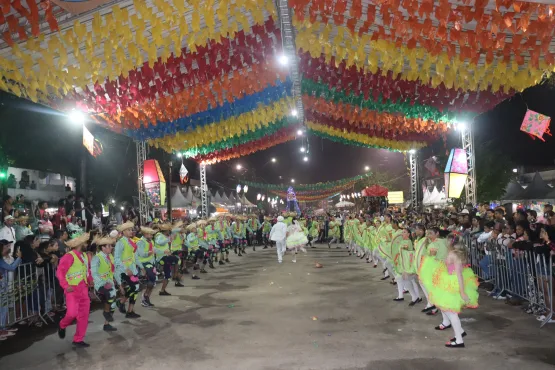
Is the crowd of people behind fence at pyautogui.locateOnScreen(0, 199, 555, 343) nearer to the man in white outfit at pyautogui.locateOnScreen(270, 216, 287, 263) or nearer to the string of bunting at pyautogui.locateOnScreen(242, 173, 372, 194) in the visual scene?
the man in white outfit at pyautogui.locateOnScreen(270, 216, 287, 263)

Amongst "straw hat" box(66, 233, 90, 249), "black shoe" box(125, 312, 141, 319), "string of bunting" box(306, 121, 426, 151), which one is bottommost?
"black shoe" box(125, 312, 141, 319)

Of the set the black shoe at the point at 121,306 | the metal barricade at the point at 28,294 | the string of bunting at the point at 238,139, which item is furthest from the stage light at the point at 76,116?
the string of bunting at the point at 238,139

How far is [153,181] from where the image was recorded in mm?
16188

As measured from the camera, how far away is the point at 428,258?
6.96 metres

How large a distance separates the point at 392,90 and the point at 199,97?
5744 mm

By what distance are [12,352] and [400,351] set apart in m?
5.67

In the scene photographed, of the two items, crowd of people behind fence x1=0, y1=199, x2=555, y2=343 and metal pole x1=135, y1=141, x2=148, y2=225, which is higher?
metal pole x1=135, y1=141, x2=148, y2=225

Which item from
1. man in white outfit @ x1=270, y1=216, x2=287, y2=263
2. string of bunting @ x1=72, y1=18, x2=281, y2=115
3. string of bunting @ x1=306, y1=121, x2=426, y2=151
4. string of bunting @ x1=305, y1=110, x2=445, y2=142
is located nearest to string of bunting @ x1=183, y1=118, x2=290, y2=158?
string of bunting @ x1=305, y1=110, x2=445, y2=142

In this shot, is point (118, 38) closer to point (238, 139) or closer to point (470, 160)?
point (238, 139)

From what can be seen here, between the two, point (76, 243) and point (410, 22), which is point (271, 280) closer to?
point (76, 243)

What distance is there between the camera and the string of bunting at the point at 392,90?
515 inches

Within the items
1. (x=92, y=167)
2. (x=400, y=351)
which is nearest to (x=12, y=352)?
(x=400, y=351)

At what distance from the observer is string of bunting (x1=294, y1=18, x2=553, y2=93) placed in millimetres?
10062

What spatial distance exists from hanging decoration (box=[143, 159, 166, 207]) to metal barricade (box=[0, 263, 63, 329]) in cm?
697
